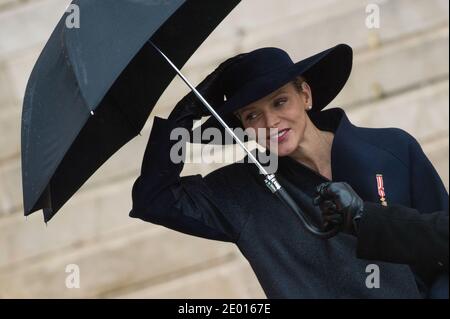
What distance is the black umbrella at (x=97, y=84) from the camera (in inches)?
131

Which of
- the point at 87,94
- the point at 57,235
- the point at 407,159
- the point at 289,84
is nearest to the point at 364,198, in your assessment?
the point at 407,159

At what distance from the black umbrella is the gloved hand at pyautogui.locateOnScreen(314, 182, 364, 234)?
0.33 feet

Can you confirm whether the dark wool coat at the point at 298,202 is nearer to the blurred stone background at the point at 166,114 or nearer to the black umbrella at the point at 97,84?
the black umbrella at the point at 97,84

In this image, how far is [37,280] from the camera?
642 centimetres

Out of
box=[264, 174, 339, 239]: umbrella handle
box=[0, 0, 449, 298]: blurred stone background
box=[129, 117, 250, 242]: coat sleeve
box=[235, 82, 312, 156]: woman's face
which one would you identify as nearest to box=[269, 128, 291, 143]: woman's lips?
box=[235, 82, 312, 156]: woman's face

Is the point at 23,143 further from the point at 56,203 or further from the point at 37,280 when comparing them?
the point at 37,280

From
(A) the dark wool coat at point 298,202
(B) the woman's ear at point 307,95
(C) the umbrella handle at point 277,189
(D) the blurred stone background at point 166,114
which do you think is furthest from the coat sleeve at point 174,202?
(D) the blurred stone background at point 166,114

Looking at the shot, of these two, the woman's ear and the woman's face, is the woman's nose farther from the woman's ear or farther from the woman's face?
the woman's ear

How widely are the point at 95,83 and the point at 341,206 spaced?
2.63ft

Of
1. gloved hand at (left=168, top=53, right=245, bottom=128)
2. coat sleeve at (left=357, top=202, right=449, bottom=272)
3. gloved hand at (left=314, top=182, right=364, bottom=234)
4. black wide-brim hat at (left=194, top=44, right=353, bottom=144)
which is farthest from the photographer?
gloved hand at (left=168, top=53, right=245, bottom=128)

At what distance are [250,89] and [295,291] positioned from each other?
650 mm

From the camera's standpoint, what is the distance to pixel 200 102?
11.9ft

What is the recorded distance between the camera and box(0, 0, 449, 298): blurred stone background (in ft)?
20.9

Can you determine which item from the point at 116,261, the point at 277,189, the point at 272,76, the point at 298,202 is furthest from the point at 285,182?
the point at 116,261
